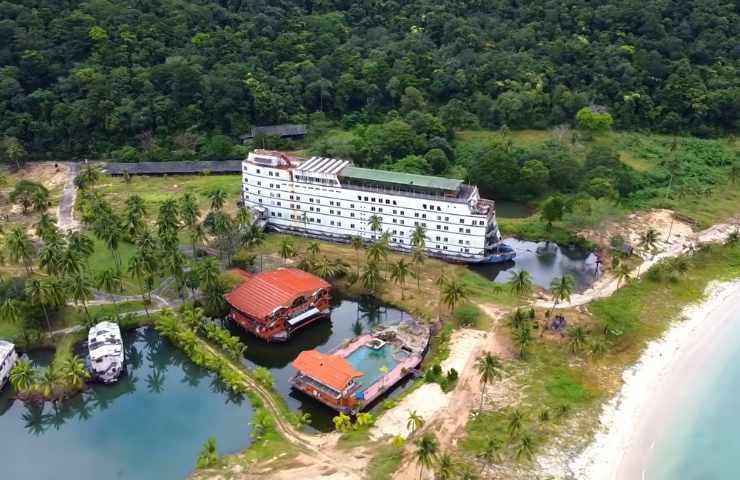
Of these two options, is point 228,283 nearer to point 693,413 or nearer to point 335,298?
point 335,298

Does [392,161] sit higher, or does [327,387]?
[392,161]

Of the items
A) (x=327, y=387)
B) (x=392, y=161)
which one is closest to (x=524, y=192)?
(x=392, y=161)

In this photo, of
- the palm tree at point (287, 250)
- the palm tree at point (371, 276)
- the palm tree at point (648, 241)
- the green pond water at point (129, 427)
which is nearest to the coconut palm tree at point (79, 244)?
the green pond water at point (129, 427)

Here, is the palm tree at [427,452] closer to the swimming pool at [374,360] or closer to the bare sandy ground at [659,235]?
the swimming pool at [374,360]

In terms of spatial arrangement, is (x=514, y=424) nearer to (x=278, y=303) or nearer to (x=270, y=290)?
(x=278, y=303)

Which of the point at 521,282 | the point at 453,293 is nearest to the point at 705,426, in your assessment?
the point at 521,282

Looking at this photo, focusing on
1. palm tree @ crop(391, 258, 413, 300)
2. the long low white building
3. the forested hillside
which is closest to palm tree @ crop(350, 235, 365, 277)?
the long low white building
